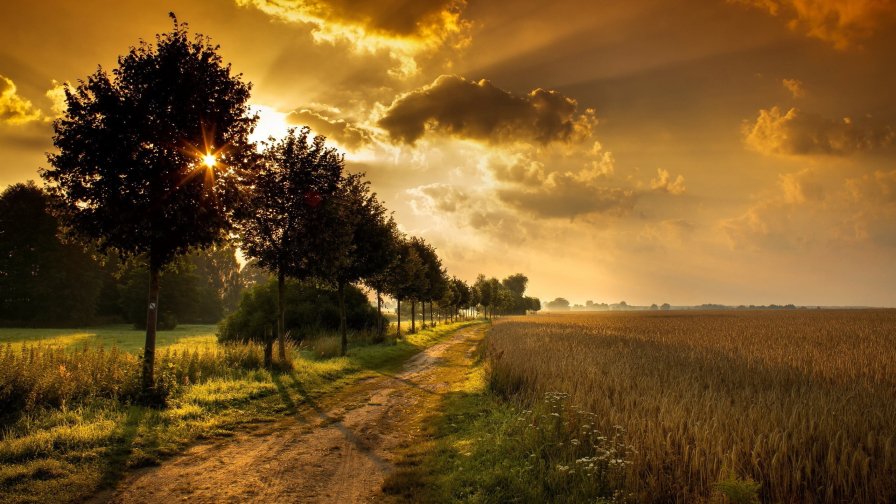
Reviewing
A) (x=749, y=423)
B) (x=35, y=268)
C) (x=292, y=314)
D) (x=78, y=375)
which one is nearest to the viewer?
(x=749, y=423)

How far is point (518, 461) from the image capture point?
7621mm

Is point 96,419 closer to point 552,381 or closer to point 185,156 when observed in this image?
point 185,156

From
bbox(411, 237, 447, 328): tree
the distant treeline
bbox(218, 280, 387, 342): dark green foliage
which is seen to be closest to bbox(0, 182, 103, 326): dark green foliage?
the distant treeline

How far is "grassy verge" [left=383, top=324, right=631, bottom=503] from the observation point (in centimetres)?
628

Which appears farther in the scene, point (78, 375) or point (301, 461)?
point (78, 375)

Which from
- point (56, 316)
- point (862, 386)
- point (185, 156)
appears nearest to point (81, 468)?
point (185, 156)

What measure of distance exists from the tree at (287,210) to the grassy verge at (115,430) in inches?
196

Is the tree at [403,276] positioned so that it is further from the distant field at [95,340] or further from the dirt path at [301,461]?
the dirt path at [301,461]

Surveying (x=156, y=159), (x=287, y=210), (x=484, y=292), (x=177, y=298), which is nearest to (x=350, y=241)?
(x=287, y=210)

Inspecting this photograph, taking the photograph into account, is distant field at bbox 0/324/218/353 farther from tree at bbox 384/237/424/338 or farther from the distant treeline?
tree at bbox 384/237/424/338

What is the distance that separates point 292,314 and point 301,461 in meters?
28.0

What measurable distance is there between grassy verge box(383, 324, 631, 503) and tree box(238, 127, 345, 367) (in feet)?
38.6

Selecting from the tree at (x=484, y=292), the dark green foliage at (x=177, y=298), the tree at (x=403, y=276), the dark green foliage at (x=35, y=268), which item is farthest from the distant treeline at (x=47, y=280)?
the tree at (x=484, y=292)

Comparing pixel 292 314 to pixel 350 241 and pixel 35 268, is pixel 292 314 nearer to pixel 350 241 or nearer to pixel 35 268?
pixel 350 241
